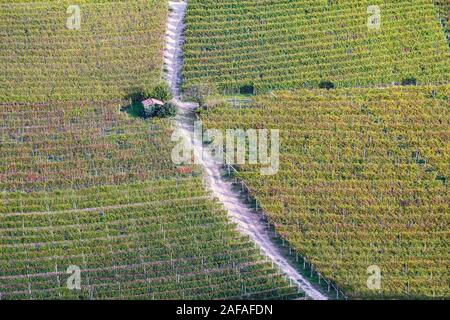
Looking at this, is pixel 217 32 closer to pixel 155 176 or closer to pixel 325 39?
pixel 325 39

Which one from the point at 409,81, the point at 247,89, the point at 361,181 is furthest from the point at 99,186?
the point at 409,81

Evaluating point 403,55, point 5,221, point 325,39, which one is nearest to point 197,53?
point 325,39

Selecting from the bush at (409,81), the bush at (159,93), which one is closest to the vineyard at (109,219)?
the bush at (159,93)

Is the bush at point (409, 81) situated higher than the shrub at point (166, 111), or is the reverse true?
the bush at point (409, 81)

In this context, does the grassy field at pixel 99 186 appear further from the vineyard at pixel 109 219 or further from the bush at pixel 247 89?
the bush at pixel 247 89

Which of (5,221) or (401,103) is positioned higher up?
(401,103)

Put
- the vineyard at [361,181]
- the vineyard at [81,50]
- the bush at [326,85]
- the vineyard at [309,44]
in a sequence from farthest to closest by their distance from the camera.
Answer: the vineyard at [309,44], the bush at [326,85], the vineyard at [81,50], the vineyard at [361,181]
